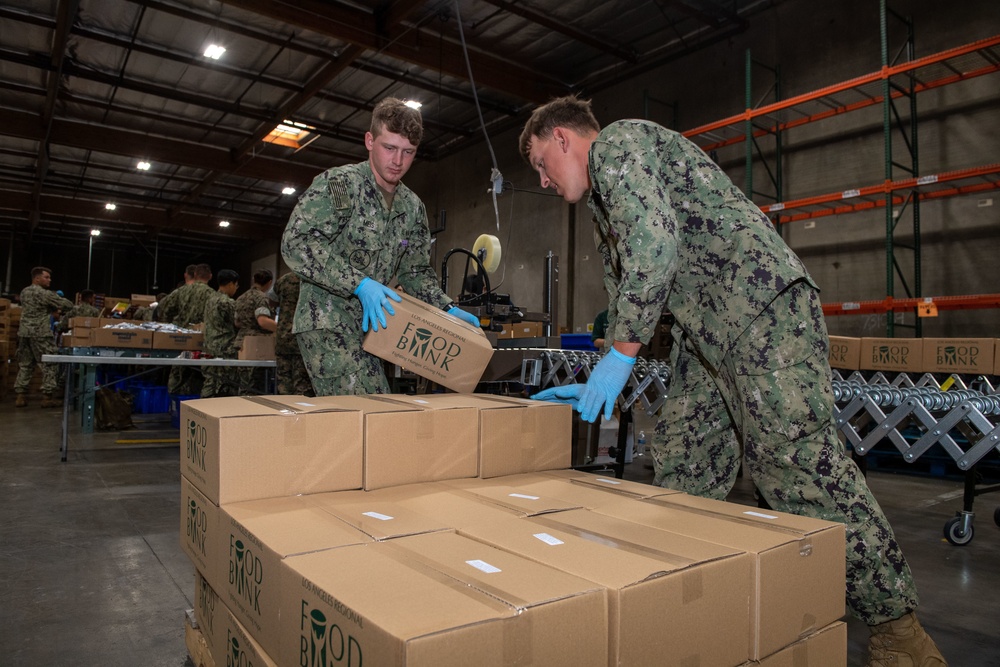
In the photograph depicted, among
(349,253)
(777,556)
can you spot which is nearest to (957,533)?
(777,556)

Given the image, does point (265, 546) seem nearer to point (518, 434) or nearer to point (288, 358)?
point (518, 434)

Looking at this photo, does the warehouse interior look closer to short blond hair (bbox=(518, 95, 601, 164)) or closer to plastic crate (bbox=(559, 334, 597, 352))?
plastic crate (bbox=(559, 334, 597, 352))

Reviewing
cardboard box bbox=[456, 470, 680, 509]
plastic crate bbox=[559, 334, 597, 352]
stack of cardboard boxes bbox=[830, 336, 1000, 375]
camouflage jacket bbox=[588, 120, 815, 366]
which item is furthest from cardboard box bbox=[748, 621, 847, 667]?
plastic crate bbox=[559, 334, 597, 352]

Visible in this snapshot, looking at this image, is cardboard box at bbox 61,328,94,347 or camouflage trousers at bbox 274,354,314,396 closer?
camouflage trousers at bbox 274,354,314,396

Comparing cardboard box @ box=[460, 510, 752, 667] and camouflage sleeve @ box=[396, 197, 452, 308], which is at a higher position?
camouflage sleeve @ box=[396, 197, 452, 308]

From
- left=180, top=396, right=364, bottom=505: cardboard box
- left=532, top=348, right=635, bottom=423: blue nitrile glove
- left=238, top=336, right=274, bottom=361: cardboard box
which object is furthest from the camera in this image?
left=238, top=336, right=274, bottom=361: cardboard box

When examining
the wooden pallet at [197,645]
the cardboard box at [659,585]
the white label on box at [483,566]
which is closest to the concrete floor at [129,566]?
the wooden pallet at [197,645]

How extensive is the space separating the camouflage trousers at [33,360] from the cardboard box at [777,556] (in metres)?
8.98

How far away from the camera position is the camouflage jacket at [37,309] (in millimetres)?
7730

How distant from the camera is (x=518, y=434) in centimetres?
143

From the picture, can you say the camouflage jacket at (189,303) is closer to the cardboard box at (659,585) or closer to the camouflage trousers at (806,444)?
the camouflage trousers at (806,444)

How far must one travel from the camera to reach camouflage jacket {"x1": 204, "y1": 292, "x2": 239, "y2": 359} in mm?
5953

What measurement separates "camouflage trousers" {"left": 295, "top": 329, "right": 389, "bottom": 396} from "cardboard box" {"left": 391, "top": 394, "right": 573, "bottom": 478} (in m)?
0.47

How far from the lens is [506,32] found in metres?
7.30
